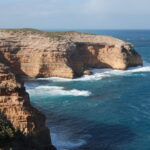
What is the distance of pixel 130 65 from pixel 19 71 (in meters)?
35.9

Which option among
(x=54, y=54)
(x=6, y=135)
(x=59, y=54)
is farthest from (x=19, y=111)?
(x=59, y=54)

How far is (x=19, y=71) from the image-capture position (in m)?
92.8

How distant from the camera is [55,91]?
7744cm

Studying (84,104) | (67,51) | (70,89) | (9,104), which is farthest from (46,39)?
(9,104)

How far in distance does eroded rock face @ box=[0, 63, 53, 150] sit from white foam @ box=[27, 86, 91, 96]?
36.6 meters

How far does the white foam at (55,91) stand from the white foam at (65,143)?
1110 inches

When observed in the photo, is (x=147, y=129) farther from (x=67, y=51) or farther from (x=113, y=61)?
(x=113, y=61)

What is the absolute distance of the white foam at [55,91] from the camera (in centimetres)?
7538

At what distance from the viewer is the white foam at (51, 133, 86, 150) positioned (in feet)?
144

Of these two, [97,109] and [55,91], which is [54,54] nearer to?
[55,91]

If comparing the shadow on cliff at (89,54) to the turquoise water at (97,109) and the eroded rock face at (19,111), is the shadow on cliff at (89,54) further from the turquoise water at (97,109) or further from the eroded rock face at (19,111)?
the eroded rock face at (19,111)

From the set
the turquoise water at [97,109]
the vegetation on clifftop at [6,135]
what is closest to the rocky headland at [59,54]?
the turquoise water at [97,109]

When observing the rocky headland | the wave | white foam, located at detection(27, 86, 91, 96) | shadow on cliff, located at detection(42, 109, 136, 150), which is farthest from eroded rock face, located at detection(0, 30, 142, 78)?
shadow on cliff, located at detection(42, 109, 136, 150)

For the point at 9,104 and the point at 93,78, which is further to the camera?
the point at 93,78
